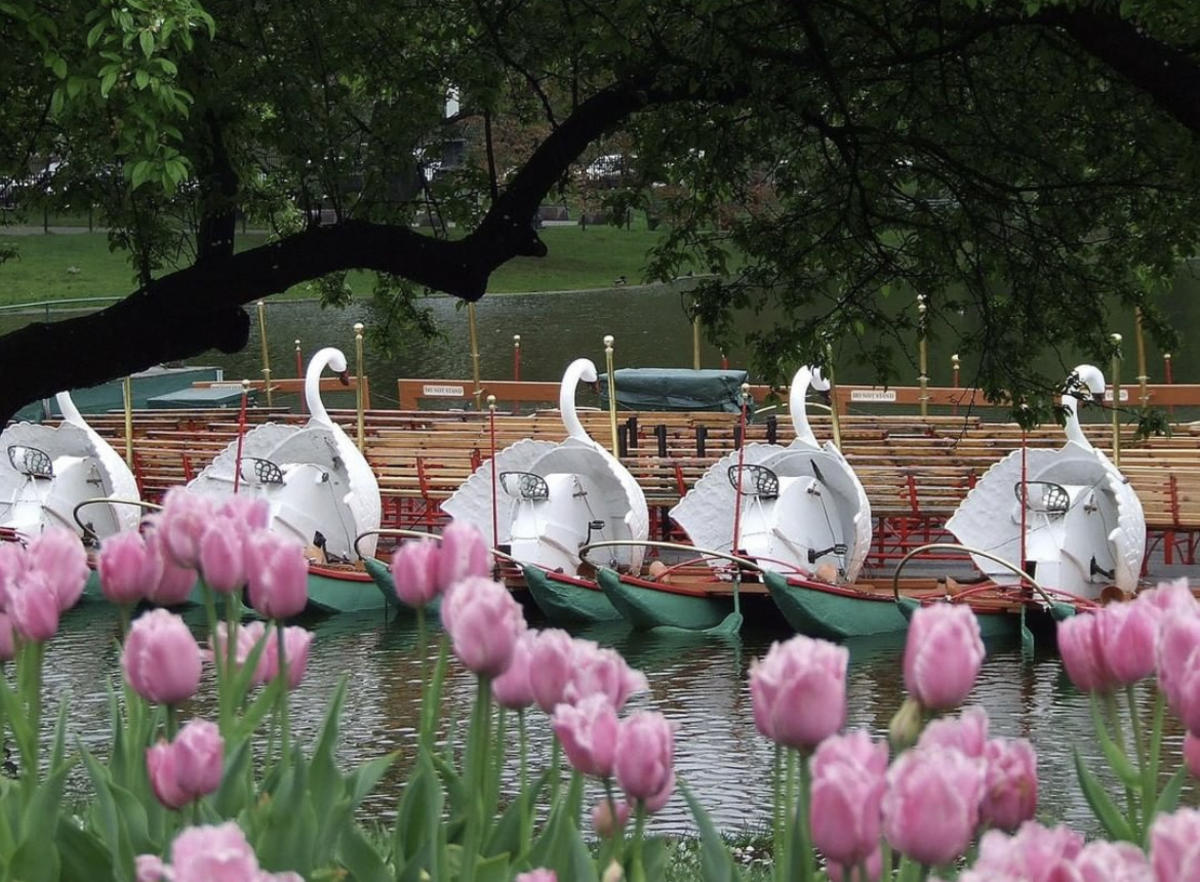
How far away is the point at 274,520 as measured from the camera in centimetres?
2066

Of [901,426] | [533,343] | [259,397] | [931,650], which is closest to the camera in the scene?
[931,650]

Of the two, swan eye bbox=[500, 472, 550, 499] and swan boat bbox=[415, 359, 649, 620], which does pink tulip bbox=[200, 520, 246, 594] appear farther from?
swan eye bbox=[500, 472, 550, 499]

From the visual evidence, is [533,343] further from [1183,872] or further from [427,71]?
[1183,872]

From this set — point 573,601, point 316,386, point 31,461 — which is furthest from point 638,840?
point 31,461

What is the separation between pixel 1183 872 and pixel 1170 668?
0.61 metres

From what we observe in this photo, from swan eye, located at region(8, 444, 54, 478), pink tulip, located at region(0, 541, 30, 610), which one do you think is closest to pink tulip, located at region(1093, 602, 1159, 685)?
pink tulip, located at region(0, 541, 30, 610)

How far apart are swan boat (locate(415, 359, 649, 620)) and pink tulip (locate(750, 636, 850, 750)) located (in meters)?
17.3

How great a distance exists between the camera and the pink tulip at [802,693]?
6.95 feet

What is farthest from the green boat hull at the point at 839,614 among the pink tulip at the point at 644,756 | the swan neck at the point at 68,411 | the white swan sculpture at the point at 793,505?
the pink tulip at the point at 644,756

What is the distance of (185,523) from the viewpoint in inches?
107

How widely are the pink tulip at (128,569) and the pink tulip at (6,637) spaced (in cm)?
16

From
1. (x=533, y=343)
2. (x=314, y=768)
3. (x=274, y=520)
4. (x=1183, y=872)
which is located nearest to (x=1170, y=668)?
(x=1183, y=872)

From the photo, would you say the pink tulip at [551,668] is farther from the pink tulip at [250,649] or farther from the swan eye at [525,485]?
the swan eye at [525,485]

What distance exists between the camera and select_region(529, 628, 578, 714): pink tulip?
8.13 feet
